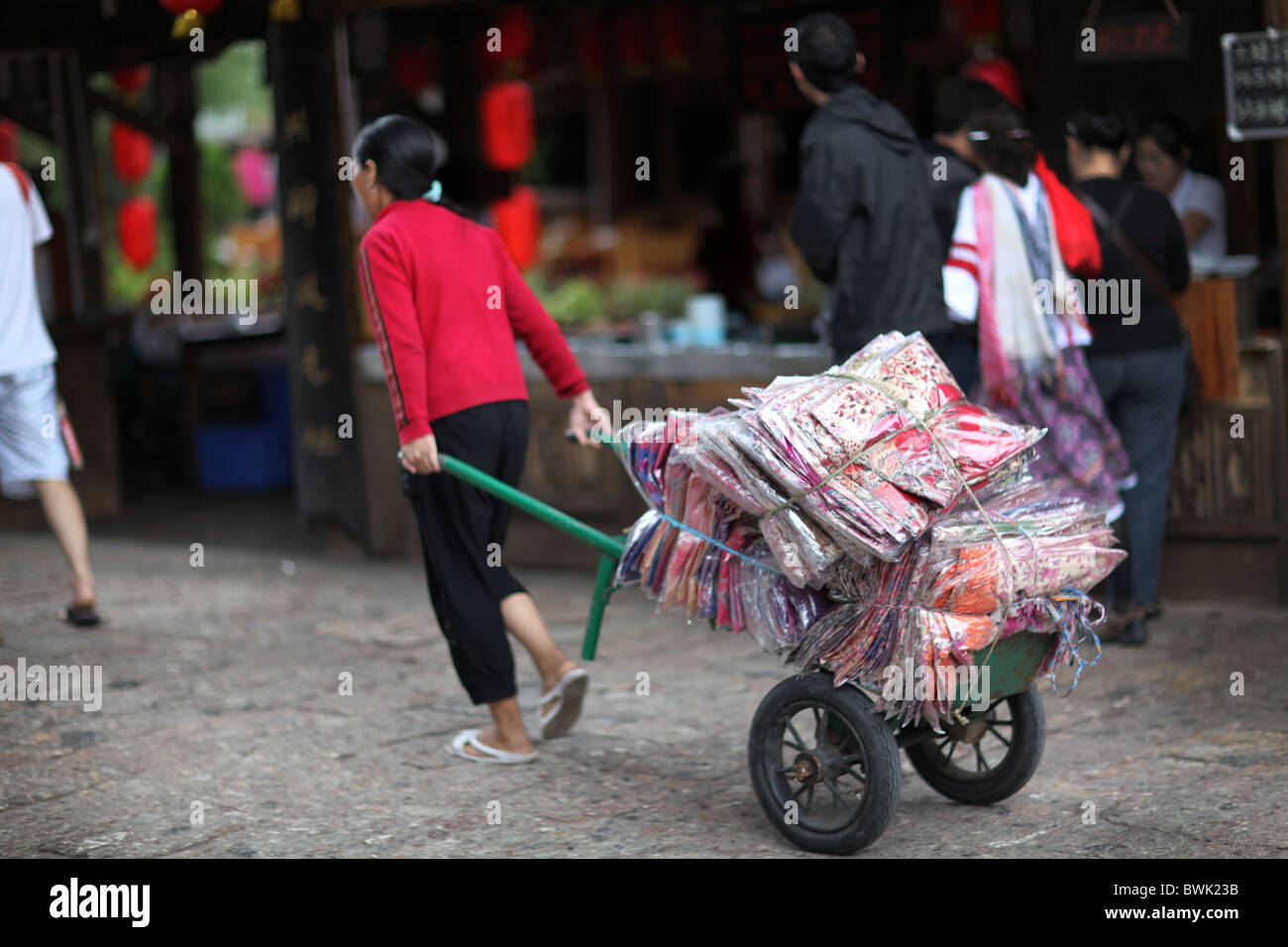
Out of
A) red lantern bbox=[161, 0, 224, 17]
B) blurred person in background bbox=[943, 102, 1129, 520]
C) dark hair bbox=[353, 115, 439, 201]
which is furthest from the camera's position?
red lantern bbox=[161, 0, 224, 17]

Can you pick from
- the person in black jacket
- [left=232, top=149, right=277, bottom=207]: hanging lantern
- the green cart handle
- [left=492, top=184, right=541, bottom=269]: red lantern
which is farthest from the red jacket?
[left=232, top=149, right=277, bottom=207]: hanging lantern

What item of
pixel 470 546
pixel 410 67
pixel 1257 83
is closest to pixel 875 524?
pixel 470 546

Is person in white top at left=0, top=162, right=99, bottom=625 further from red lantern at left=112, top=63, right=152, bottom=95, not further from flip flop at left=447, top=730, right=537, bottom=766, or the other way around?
red lantern at left=112, top=63, right=152, bottom=95

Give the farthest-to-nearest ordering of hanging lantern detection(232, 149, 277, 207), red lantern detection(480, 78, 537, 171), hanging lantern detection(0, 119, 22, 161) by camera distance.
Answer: hanging lantern detection(232, 149, 277, 207)
hanging lantern detection(0, 119, 22, 161)
red lantern detection(480, 78, 537, 171)

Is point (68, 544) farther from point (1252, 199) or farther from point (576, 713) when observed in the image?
point (1252, 199)

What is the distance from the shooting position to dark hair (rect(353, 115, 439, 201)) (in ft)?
14.7

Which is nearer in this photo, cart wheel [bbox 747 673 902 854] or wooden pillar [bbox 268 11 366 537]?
cart wheel [bbox 747 673 902 854]

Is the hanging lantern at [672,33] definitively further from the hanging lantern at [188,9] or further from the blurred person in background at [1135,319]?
the blurred person in background at [1135,319]

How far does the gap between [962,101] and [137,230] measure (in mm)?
9893

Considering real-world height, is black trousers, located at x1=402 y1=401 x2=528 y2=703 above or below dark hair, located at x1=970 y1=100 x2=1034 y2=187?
below

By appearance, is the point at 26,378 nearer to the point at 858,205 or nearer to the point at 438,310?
the point at 438,310

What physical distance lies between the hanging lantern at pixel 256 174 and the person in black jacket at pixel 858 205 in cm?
1629

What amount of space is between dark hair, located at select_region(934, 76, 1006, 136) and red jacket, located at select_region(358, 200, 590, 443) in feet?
5.88

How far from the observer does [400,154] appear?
14.7 feet
